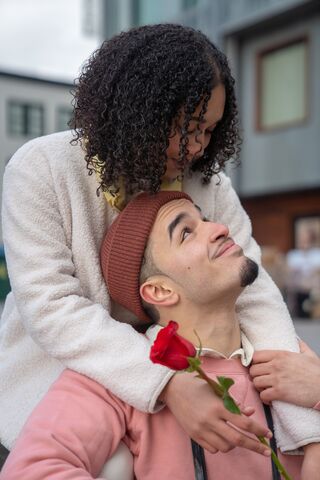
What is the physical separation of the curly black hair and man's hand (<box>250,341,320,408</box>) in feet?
1.87

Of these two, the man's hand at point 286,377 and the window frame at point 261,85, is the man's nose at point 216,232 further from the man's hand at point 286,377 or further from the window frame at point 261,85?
the window frame at point 261,85

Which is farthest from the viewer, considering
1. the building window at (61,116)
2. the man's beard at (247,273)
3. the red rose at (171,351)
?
the building window at (61,116)

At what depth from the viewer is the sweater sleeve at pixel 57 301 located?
1816 mm

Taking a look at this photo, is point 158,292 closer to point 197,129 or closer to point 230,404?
point 197,129

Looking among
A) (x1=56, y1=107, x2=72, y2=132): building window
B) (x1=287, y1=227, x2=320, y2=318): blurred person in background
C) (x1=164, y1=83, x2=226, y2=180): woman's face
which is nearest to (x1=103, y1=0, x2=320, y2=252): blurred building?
(x1=287, y1=227, x2=320, y2=318): blurred person in background

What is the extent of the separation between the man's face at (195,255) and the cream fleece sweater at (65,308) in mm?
191

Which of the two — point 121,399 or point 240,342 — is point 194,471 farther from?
point 240,342

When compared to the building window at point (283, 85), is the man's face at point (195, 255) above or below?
below

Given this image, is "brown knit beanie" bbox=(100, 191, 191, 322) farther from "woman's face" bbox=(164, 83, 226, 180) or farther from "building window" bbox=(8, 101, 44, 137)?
"building window" bbox=(8, 101, 44, 137)

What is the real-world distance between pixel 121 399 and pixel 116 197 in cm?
58

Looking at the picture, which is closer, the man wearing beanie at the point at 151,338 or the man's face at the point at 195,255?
the man wearing beanie at the point at 151,338

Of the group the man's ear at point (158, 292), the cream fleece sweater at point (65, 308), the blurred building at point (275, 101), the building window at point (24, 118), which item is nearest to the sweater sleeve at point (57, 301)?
the cream fleece sweater at point (65, 308)

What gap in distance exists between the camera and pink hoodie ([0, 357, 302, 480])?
5.65ft

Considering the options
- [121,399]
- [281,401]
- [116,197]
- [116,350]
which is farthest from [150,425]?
[116,197]
